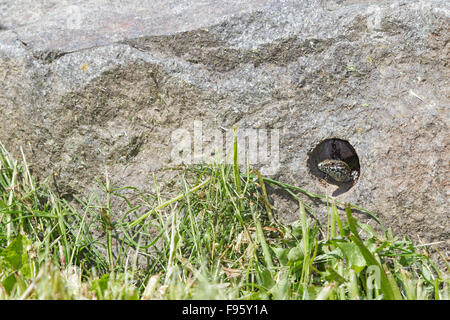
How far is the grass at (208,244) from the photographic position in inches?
87.0

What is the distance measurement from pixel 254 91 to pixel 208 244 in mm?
802

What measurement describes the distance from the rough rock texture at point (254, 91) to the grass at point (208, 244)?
0.13 meters

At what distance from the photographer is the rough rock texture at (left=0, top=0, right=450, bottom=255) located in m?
2.57

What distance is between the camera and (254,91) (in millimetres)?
2725

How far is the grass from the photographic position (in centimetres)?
221

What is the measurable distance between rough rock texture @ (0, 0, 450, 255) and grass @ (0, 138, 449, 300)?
126 mm

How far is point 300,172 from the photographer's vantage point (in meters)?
2.70

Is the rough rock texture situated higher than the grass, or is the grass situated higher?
the rough rock texture

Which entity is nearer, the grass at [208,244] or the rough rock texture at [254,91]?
the grass at [208,244]

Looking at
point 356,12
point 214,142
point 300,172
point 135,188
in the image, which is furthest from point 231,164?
point 356,12

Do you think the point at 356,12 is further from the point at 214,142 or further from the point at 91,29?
the point at 91,29

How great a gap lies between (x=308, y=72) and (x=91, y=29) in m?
1.23

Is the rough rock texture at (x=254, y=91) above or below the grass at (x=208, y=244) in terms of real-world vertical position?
above

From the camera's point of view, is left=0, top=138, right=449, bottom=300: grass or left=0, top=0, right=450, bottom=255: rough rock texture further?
left=0, top=0, right=450, bottom=255: rough rock texture
